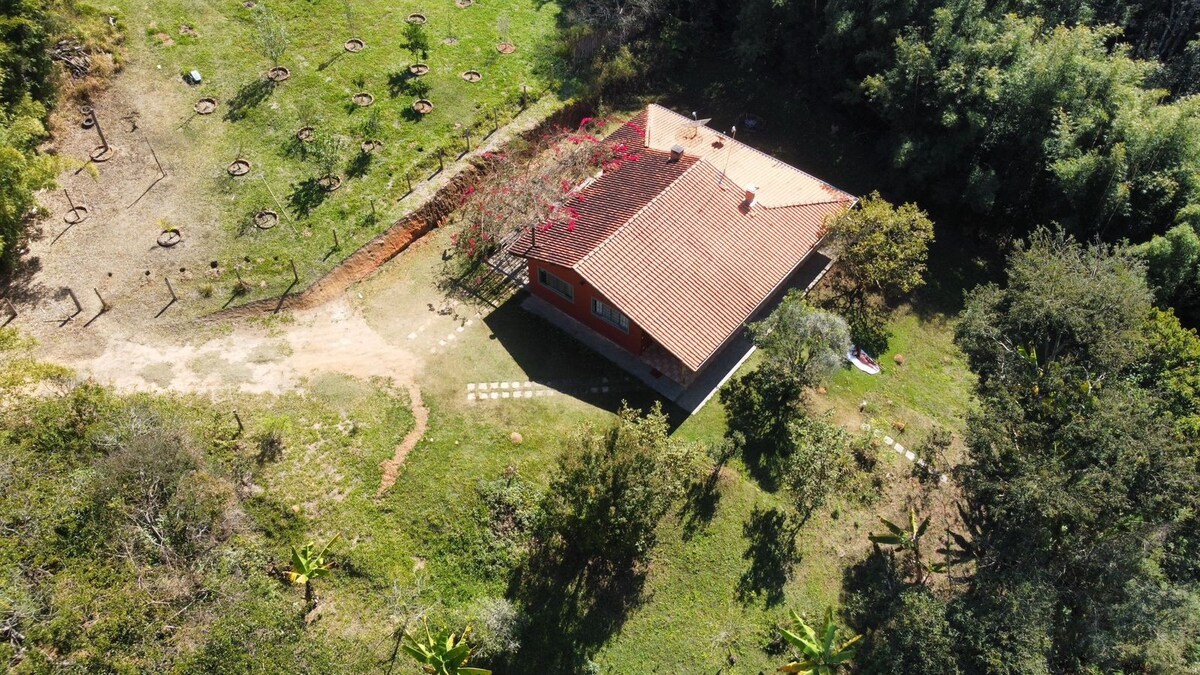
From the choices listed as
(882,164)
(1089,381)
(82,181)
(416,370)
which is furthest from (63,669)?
(882,164)

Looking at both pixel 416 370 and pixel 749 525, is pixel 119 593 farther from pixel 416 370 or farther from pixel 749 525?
pixel 749 525

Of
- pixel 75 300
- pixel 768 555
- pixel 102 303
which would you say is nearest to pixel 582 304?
pixel 768 555

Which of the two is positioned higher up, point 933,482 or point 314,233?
point 314,233

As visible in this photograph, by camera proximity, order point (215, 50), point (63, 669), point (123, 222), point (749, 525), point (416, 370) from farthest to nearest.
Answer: point (215, 50) → point (123, 222) → point (416, 370) → point (749, 525) → point (63, 669)

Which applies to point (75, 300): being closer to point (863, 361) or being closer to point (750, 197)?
point (750, 197)

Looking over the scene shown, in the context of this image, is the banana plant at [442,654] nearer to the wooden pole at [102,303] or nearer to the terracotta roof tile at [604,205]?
the terracotta roof tile at [604,205]

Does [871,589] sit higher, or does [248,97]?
[248,97]

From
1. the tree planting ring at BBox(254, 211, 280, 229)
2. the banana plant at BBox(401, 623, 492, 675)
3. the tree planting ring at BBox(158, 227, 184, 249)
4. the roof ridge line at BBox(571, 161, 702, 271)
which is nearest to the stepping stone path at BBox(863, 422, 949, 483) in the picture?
the roof ridge line at BBox(571, 161, 702, 271)
